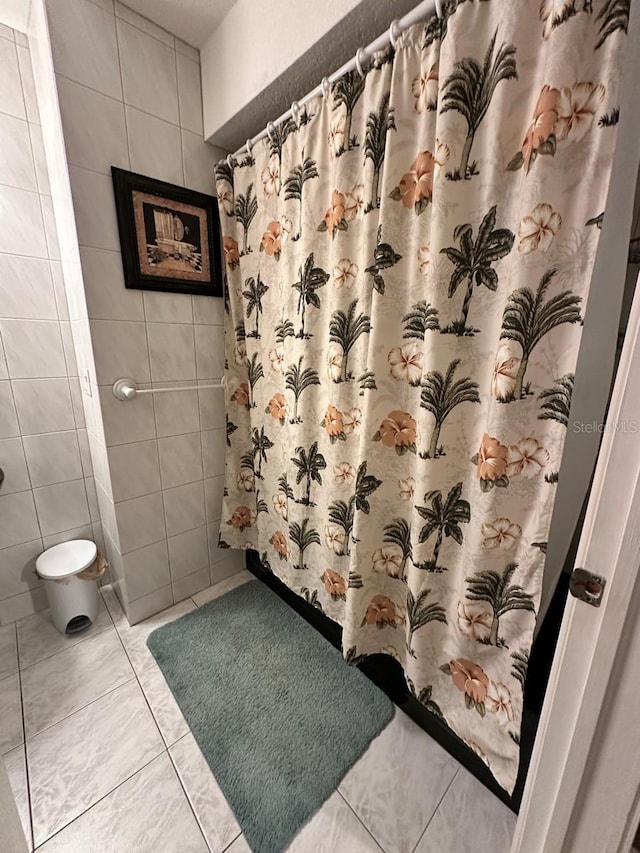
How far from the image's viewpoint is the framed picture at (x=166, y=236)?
4.22 ft

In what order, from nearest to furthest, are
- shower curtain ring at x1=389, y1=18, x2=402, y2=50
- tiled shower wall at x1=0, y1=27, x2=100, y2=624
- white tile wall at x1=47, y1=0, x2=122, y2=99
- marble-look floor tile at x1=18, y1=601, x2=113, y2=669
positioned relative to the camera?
shower curtain ring at x1=389, y1=18, x2=402, y2=50 < white tile wall at x1=47, y1=0, x2=122, y2=99 < tiled shower wall at x1=0, y1=27, x2=100, y2=624 < marble-look floor tile at x1=18, y1=601, x2=113, y2=669

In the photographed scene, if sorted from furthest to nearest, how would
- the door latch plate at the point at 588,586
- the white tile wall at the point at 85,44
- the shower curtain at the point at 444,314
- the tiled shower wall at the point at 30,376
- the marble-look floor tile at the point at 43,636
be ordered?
the marble-look floor tile at the point at 43,636 < the tiled shower wall at the point at 30,376 < the white tile wall at the point at 85,44 < the shower curtain at the point at 444,314 < the door latch plate at the point at 588,586

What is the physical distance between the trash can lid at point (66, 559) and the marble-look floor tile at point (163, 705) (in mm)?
542

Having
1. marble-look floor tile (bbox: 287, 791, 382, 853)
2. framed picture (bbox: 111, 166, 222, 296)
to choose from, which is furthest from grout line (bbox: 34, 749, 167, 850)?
framed picture (bbox: 111, 166, 222, 296)

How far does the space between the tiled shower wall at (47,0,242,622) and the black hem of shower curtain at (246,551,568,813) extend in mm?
819

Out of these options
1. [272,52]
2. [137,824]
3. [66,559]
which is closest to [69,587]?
[66,559]

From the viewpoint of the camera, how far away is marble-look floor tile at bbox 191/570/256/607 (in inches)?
70.1

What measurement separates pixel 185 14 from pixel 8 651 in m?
2.59

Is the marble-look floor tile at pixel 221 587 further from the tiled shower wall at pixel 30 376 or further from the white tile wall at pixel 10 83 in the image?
the white tile wall at pixel 10 83

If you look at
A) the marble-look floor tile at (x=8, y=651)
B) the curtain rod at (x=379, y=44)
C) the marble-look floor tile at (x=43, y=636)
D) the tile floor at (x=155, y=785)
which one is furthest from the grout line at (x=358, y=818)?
the curtain rod at (x=379, y=44)

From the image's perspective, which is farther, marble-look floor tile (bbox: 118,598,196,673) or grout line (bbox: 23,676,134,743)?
marble-look floor tile (bbox: 118,598,196,673)

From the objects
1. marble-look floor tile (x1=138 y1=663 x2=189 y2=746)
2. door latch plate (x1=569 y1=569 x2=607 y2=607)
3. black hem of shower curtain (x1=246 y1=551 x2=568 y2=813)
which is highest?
door latch plate (x1=569 y1=569 x2=607 y2=607)

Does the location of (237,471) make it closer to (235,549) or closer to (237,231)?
(235,549)

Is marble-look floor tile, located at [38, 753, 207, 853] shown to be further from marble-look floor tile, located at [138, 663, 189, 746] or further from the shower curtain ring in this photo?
the shower curtain ring
